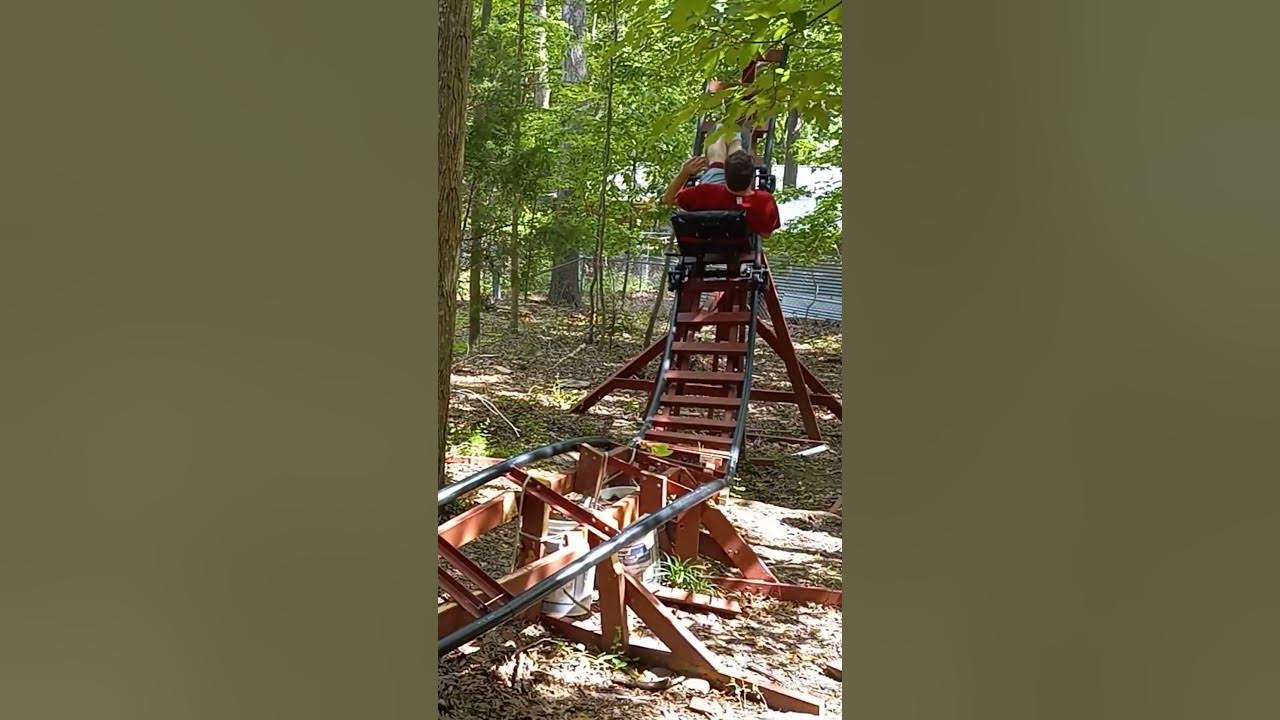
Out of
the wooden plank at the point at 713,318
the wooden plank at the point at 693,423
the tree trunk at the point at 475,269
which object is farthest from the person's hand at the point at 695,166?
the tree trunk at the point at 475,269

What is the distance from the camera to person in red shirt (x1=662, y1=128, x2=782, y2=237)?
5352mm

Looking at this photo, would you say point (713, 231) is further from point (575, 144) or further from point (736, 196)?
point (575, 144)

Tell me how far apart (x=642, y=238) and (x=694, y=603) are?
5.23m

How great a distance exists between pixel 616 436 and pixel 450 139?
285 centimetres

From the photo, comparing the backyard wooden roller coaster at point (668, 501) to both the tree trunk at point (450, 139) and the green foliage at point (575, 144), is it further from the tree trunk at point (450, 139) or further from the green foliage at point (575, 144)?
the green foliage at point (575, 144)

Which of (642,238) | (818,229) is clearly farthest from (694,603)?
(642,238)

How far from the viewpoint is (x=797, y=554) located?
4406 millimetres

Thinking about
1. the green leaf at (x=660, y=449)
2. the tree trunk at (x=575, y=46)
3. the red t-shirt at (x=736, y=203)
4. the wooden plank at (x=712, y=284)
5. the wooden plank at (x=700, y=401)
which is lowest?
the green leaf at (x=660, y=449)

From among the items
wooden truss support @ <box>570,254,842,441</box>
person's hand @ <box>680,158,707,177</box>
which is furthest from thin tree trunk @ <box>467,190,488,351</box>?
person's hand @ <box>680,158,707,177</box>

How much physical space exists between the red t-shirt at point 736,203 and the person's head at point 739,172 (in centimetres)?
4

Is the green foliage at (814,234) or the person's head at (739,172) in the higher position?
the person's head at (739,172)

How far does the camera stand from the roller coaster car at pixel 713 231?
5398mm
